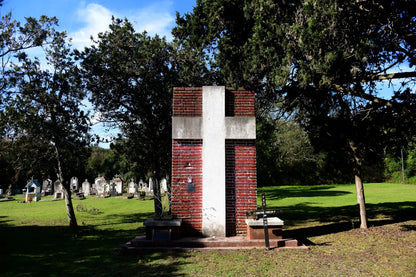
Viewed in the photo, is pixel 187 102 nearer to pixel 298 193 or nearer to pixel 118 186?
pixel 298 193

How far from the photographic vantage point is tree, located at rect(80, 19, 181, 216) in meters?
12.1

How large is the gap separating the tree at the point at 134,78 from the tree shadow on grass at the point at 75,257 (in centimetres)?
341

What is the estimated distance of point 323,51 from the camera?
27.6 feet

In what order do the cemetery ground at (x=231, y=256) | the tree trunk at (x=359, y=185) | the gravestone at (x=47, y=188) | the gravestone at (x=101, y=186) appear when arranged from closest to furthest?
the cemetery ground at (x=231, y=256) < the tree trunk at (x=359, y=185) < the gravestone at (x=101, y=186) < the gravestone at (x=47, y=188)

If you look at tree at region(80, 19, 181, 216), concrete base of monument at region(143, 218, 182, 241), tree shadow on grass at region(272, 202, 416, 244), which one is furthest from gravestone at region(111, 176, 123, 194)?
concrete base of monument at region(143, 218, 182, 241)

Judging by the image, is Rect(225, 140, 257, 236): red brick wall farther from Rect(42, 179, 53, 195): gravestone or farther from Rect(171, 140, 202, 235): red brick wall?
Rect(42, 179, 53, 195): gravestone

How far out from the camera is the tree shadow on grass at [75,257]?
6020 mm

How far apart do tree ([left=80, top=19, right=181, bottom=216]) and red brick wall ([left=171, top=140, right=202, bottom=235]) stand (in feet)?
13.1

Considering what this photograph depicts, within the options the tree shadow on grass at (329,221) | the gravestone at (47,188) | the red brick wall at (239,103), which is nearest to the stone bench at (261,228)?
the tree shadow on grass at (329,221)

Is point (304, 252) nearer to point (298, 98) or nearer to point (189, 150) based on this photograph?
point (189, 150)

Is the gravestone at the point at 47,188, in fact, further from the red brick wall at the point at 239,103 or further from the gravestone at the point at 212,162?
the red brick wall at the point at 239,103

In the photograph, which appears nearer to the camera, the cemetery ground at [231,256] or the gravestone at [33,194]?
the cemetery ground at [231,256]

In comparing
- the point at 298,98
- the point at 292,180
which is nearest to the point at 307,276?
the point at 298,98

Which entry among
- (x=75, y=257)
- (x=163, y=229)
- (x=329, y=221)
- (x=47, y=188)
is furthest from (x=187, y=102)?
→ (x=47, y=188)
